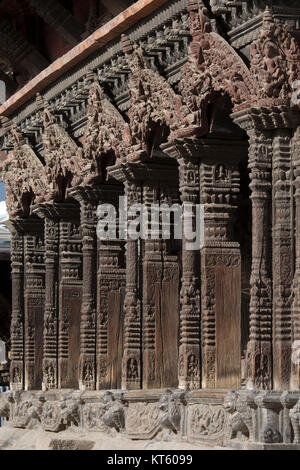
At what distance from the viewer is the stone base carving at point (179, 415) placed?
58.0 ft

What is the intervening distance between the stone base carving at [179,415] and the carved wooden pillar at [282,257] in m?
0.38

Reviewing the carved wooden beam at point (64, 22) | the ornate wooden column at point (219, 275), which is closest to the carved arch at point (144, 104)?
the ornate wooden column at point (219, 275)

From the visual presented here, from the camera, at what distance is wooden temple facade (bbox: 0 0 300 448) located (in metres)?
18.3

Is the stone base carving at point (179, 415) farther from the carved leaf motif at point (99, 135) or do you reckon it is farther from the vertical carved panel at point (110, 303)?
the carved leaf motif at point (99, 135)

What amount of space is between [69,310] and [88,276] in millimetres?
1477

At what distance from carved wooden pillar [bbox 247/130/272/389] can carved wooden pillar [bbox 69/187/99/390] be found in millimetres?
6671

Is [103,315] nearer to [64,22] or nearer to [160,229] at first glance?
[160,229]

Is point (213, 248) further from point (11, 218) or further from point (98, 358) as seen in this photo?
point (11, 218)

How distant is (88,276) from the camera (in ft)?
82.8

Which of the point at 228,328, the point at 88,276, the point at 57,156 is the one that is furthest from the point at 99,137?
the point at 228,328

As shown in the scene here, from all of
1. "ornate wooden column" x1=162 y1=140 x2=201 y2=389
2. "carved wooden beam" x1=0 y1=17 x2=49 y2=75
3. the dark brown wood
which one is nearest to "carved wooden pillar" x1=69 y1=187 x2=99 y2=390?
"carved wooden beam" x1=0 y1=17 x2=49 y2=75

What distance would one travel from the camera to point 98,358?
24625 millimetres
